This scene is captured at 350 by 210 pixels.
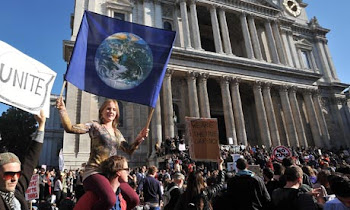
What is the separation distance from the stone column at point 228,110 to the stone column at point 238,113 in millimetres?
720

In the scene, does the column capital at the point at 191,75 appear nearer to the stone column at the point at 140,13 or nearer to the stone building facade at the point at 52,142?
the stone column at the point at 140,13

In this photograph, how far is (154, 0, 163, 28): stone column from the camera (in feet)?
91.9

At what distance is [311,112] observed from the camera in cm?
3055

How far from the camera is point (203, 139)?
39.1ft

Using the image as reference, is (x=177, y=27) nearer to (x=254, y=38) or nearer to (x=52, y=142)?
(x=254, y=38)

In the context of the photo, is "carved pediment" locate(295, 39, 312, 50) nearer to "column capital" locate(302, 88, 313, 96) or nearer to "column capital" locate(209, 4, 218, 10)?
"column capital" locate(302, 88, 313, 96)

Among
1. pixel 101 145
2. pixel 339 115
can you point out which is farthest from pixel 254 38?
pixel 101 145

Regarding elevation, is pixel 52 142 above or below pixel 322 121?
above

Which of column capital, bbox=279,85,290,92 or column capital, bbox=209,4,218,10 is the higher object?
column capital, bbox=209,4,218,10

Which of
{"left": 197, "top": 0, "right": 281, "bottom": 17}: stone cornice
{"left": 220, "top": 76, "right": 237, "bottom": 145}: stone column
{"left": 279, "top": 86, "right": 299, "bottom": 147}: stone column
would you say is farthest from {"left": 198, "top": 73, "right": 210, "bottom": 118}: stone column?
{"left": 197, "top": 0, "right": 281, "bottom": 17}: stone cornice

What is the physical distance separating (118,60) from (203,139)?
7.46 metres

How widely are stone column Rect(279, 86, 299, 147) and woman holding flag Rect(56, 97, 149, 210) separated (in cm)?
2661

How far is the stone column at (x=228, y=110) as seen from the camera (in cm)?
2461

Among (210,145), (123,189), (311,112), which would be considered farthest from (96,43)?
(311,112)
